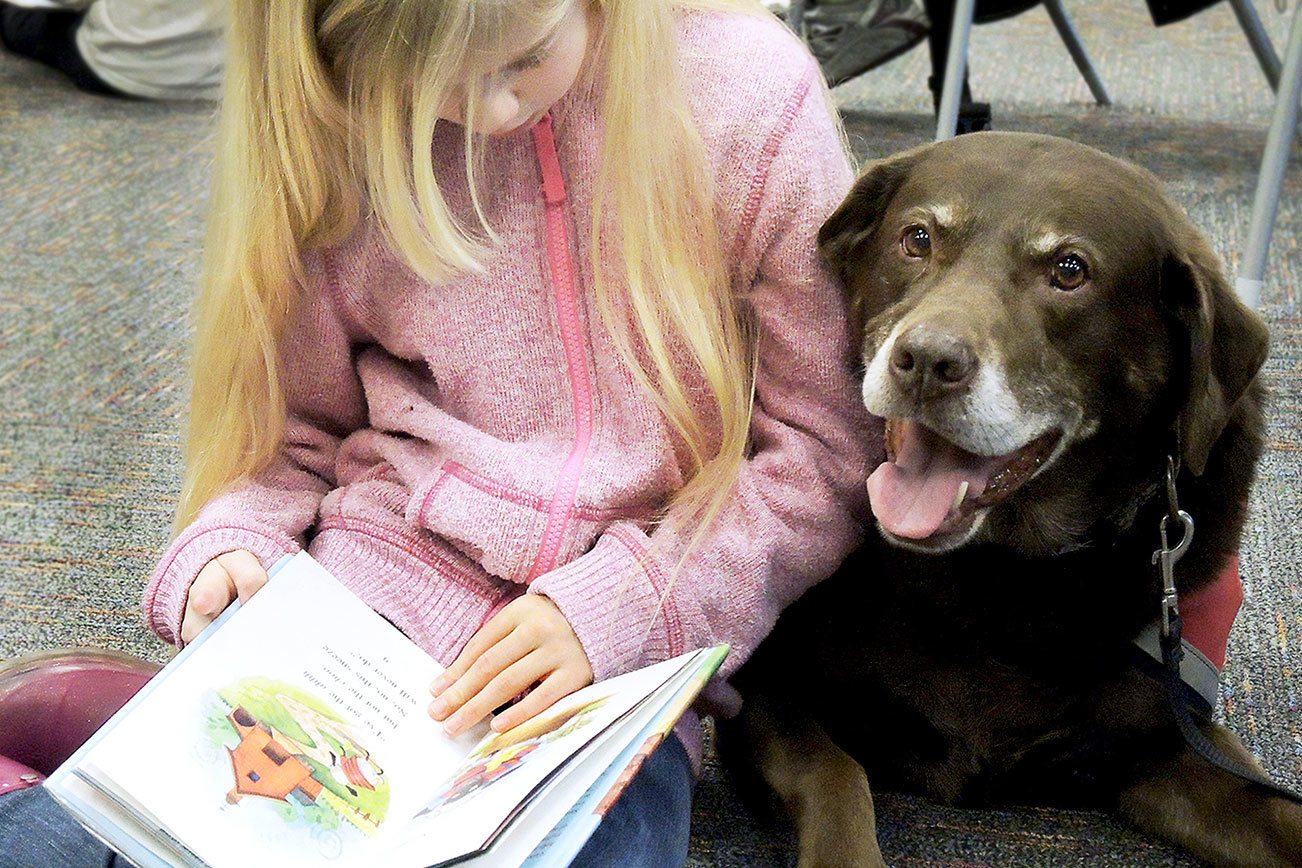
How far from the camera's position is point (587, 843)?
42.9 inches

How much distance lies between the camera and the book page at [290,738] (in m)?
0.98

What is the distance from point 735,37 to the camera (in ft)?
4.12

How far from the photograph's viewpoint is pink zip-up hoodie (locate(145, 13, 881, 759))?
1188 mm

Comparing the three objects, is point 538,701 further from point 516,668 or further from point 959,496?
point 959,496

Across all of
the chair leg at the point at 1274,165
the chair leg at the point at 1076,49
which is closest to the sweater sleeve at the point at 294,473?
the chair leg at the point at 1274,165

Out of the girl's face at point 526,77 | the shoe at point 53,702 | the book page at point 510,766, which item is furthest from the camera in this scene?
the shoe at point 53,702

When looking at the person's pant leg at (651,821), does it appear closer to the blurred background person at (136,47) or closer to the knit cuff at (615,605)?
the knit cuff at (615,605)

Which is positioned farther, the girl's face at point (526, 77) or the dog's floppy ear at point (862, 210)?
the dog's floppy ear at point (862, 210)

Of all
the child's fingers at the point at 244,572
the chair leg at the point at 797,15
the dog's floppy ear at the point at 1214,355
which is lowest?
the chair leg at the point at 797,15

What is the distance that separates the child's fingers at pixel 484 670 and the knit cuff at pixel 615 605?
0.14ft

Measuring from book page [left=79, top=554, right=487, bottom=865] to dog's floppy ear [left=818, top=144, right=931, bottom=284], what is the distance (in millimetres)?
482

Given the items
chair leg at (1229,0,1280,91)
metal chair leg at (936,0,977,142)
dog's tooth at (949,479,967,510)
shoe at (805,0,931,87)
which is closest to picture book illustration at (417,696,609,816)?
dog's tooth at (949,479,967,510)

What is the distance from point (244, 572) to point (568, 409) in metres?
0.30

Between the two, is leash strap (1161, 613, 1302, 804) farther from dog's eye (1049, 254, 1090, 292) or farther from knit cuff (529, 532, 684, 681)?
knit cuff (529, 532, 684, 681)
